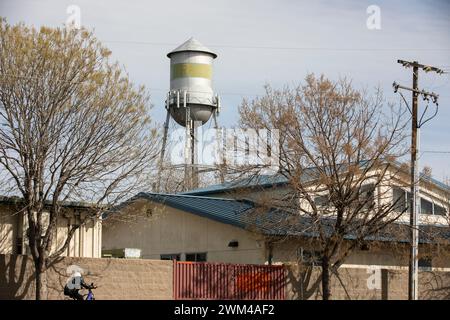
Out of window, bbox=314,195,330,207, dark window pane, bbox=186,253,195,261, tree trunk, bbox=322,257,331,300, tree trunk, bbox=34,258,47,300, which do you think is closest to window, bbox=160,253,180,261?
dark window pane, bbox=186,253,195,261

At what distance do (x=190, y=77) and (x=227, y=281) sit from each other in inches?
844

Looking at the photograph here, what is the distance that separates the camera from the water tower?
53.8m

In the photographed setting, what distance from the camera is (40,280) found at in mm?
29531

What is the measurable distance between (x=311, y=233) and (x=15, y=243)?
10943mm

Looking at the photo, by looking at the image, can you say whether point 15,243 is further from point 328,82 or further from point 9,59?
point 328,82

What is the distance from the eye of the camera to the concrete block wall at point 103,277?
1176 inches

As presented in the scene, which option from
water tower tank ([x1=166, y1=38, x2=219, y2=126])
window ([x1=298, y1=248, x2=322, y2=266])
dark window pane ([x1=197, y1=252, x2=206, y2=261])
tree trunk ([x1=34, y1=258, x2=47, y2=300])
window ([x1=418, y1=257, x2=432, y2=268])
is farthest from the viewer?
water tower tank ([x1=166, y1=38, x2=219, y2=126])

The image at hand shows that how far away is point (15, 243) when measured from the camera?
1280 inches

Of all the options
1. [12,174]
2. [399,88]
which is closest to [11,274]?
[12,174]

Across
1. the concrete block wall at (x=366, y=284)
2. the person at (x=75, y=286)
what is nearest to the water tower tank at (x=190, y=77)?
the concrete block wall at (x=366, y=284)

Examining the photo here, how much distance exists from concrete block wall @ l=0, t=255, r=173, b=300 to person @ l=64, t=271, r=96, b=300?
81 centimetres

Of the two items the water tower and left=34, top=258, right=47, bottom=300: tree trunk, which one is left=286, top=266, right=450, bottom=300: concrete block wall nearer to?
left=34, top=258, right=47, bottom=300: tree trunk

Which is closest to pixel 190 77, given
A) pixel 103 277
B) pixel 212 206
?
pixel 212 206
